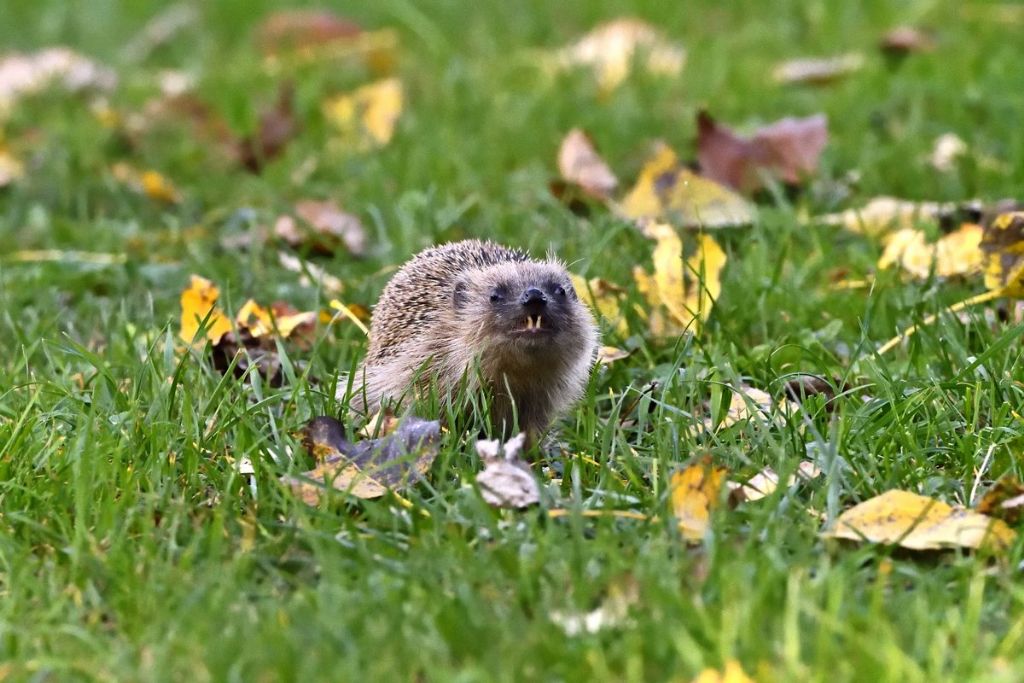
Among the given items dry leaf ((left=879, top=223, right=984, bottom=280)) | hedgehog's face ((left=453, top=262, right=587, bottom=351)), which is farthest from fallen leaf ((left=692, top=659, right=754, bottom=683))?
dry leaf ((left=879, top=223, right=984, bottom=280))

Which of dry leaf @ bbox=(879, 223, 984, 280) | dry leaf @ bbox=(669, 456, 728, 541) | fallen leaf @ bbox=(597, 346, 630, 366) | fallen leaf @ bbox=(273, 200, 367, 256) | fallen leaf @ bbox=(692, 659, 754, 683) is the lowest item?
fallen leaf @ bbox=(273, 200, 367, 256)

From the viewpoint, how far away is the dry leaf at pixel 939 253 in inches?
231

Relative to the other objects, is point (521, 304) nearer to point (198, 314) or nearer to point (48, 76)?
point (198, 314)

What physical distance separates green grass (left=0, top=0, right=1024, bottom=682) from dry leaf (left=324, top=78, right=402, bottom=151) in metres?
0.14

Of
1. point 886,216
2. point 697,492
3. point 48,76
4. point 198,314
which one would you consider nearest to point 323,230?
point 198,314

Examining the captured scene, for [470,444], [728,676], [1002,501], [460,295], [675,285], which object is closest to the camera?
[728,676]

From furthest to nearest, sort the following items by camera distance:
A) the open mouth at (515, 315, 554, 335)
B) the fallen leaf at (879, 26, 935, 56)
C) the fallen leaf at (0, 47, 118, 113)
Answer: the fallen leaf at (0, 47, 118, 113) → the fallen leaf at (879, 26, 935, 56) → the open mouth at (515, 315, 554, 335)

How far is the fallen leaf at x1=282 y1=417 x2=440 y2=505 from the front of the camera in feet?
13.6

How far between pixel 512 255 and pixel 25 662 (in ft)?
8.71

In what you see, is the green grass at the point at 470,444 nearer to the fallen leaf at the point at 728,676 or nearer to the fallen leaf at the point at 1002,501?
the fallen leaf at the point at 728,676

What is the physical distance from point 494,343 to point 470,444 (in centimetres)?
66

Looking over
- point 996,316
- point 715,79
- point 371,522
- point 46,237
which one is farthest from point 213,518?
point 715,79

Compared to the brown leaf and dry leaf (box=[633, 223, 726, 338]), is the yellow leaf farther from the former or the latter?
the brown leaf

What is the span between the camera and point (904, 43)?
8812 millimetres
